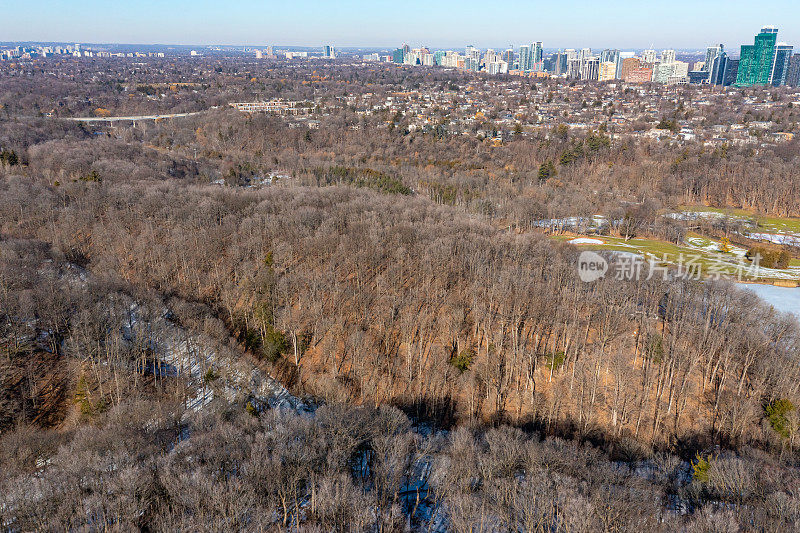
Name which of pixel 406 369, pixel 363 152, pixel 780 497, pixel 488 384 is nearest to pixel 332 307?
pixel 406 369

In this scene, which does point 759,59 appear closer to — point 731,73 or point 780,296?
point 731,73

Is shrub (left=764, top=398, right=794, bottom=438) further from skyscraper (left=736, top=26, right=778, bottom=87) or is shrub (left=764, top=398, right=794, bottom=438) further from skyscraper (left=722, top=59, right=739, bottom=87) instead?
skyscraper (left=722, top=59, right=739, bottom=87)

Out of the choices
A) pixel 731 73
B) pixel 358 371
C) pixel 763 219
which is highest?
pixel 731 73

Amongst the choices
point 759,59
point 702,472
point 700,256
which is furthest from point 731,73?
point 702,472

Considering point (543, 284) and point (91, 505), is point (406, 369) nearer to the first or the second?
point (543, 284)

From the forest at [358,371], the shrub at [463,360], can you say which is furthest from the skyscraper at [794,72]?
the shrub at [463,360]
